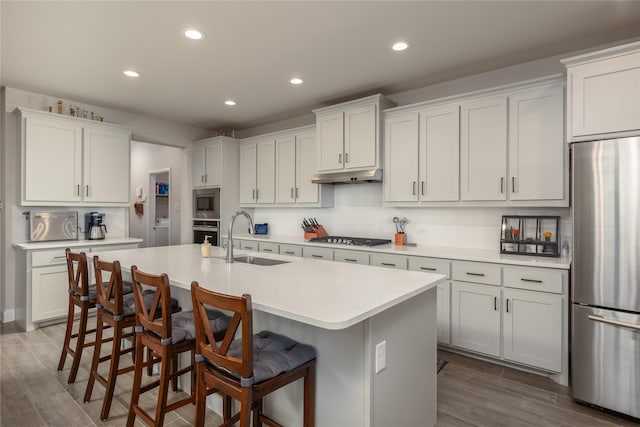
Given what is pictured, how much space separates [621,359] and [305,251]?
2946mm

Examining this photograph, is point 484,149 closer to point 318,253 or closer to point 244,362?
point 318,253

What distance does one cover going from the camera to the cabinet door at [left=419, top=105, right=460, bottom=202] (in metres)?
3.35

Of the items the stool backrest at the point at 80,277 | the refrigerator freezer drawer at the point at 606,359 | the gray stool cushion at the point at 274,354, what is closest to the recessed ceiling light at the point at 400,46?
the refrigerator freezer drawer at the point at 606,359

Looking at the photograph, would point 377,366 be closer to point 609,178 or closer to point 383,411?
point 383,411

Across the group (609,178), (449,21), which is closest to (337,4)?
(449,21)

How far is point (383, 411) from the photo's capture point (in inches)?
60.8

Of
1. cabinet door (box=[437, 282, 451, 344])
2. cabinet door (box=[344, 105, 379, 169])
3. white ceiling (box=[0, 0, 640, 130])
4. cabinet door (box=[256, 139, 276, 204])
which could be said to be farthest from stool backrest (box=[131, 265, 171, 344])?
cabinet door (box=[256, 139, 276, 204])

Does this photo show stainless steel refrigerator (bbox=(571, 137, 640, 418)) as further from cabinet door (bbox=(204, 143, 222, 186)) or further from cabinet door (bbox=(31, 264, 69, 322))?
cabinet door (bbox=(31, 264, 69, 322))

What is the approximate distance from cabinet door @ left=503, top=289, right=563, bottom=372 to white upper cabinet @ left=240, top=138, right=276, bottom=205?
11.2 ft

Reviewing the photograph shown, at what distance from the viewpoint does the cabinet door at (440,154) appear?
11.0 ft

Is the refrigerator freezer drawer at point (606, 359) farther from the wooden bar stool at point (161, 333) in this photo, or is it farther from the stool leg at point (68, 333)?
the stool leg at point (68, 333)

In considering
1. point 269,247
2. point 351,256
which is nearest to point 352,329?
point 351,256

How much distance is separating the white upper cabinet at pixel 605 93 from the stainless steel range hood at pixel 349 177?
1.83 meters

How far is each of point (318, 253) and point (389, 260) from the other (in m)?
0.95
